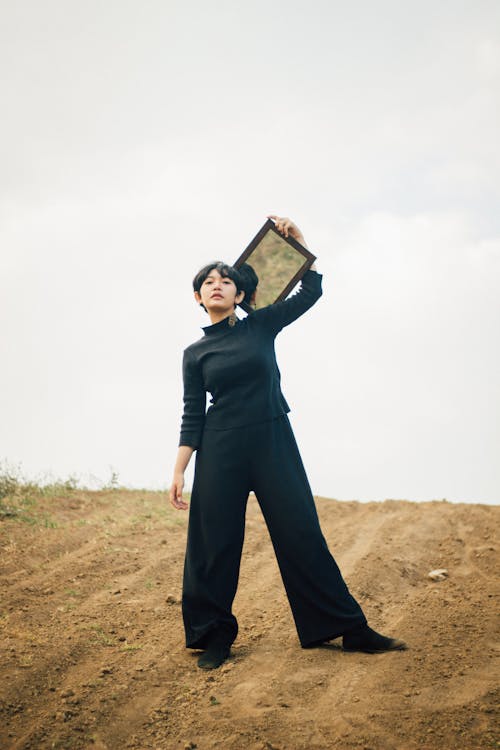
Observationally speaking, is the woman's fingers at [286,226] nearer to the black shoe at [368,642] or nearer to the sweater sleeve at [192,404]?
the sweater sleeve at [192,404]

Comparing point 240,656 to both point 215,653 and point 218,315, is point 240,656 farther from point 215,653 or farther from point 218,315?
point 218,315

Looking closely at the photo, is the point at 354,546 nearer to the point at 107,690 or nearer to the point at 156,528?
the point at 156,528

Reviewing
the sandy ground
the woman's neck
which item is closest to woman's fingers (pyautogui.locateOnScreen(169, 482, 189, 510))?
the sandy ground

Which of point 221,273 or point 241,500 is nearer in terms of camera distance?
point 241,500

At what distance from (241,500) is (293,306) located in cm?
117

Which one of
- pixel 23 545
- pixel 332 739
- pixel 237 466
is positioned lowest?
pixel 23 545

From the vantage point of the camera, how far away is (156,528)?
22.7ft

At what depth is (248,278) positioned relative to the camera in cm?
377

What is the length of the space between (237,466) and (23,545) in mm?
3466

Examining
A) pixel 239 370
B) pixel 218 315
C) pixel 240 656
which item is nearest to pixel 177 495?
pixel 239 370

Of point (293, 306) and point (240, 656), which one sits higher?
point (293, 306)

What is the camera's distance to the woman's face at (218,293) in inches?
142

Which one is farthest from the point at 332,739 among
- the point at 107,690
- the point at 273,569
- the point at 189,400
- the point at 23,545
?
the point at 23,545

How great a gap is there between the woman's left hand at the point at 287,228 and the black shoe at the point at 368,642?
2.26m
